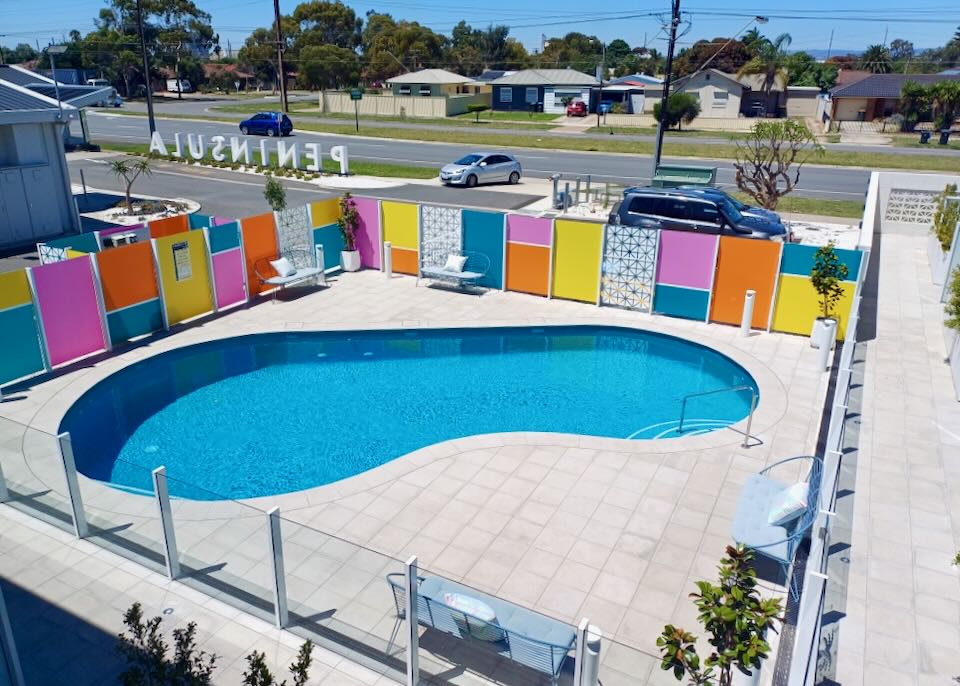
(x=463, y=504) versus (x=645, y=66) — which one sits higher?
(x=645, y=66)

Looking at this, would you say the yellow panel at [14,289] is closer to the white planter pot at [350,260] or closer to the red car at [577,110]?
the white planter pot at [350,260]

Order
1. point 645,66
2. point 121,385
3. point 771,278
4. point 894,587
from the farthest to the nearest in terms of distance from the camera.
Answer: point 645,66 → point 771,278 → point 121,385 → point 894,587

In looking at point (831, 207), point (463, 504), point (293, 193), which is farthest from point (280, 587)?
point (831, 207)

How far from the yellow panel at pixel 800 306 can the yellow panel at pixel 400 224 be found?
880 cm

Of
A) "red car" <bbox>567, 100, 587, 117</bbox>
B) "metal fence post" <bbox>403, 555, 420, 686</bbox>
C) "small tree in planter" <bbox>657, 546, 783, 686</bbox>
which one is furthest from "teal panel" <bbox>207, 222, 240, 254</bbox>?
"red car" <bbox>567, 100, 587, 117</bbox>

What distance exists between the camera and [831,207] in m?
28.0

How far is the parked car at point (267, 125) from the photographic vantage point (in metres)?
47.0

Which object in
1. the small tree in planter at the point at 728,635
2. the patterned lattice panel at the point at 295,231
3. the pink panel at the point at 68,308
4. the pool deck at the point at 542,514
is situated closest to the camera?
the small tree in planter at the point at 728,635

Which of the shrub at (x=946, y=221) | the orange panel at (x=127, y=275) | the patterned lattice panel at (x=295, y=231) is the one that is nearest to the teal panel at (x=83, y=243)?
the orange panel at (x=127, y=275)

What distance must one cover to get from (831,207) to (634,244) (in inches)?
620

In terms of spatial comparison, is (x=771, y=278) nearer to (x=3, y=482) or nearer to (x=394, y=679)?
(x=394, y=679)

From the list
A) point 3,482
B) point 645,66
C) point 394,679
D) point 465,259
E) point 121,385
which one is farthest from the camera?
point 645,66

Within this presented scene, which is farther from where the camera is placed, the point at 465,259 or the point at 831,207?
the point at 831,207

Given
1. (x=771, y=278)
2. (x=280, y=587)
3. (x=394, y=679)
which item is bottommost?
(x=394, y=679)
